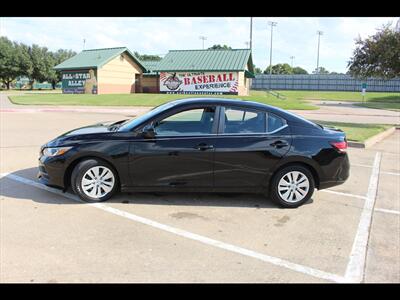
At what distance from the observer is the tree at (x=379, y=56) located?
55.1 ft

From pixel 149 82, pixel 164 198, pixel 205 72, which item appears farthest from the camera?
pixel 149 82

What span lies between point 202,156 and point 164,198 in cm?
94

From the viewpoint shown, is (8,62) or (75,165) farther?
(8,62)

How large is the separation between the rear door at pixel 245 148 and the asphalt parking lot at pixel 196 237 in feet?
1.40

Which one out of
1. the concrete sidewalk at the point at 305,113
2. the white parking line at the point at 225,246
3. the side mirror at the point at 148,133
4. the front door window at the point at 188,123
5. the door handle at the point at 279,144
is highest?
the concrete sidewalk at the point at 305,113

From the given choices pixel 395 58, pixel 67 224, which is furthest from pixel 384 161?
pixel 395 58

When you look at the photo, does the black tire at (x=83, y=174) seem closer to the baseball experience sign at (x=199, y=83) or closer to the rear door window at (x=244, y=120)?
the rear door window at (x=244, y=120)

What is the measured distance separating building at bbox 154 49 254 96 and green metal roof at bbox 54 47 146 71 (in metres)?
5.37

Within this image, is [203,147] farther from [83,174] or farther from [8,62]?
[8,62]

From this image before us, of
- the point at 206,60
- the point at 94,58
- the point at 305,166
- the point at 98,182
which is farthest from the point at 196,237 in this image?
the point at 94,58

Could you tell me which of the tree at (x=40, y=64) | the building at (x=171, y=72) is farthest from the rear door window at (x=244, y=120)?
the tree at (x=40, y=64)

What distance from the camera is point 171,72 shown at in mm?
42344

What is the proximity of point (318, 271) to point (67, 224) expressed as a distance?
9.58 feet

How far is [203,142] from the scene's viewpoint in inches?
209
